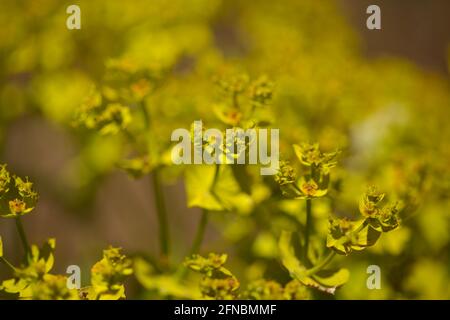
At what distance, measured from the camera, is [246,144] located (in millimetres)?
808

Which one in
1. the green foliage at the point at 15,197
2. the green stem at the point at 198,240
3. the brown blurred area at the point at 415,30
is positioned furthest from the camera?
the brown blurred area at the point at 415,30

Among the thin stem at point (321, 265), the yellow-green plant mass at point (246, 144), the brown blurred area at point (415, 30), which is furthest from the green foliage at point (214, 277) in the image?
the brown blurred area at point (415, 30)

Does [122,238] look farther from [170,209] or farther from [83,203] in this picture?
[83,203]

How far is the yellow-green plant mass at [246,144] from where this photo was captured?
78cm

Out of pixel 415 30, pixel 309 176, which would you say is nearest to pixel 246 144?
pixel 309 176

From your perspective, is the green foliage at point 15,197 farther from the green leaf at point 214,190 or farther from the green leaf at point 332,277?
the green leaf at point 332,277

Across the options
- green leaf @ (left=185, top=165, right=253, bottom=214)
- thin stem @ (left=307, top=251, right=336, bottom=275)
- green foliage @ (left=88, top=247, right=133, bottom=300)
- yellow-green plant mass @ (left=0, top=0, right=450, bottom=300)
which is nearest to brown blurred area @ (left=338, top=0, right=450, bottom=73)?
yellow-green plant mass @ (left=0, top=0, right=450, bottom=300)

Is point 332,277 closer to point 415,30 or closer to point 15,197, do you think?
point 15,197

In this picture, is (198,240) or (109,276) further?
(198,240)

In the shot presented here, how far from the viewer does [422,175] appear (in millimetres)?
975

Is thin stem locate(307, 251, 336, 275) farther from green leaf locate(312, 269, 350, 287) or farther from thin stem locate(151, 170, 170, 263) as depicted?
thin stem locate(151, 170, 170, 263)

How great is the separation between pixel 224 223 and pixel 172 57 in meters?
0.35

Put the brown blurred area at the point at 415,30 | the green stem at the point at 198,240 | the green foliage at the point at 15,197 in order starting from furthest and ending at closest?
1. the brown blurred area at the point at 415,30
2. the green stem at the point at 198,240
3. the green foliage at the point at 15,197
